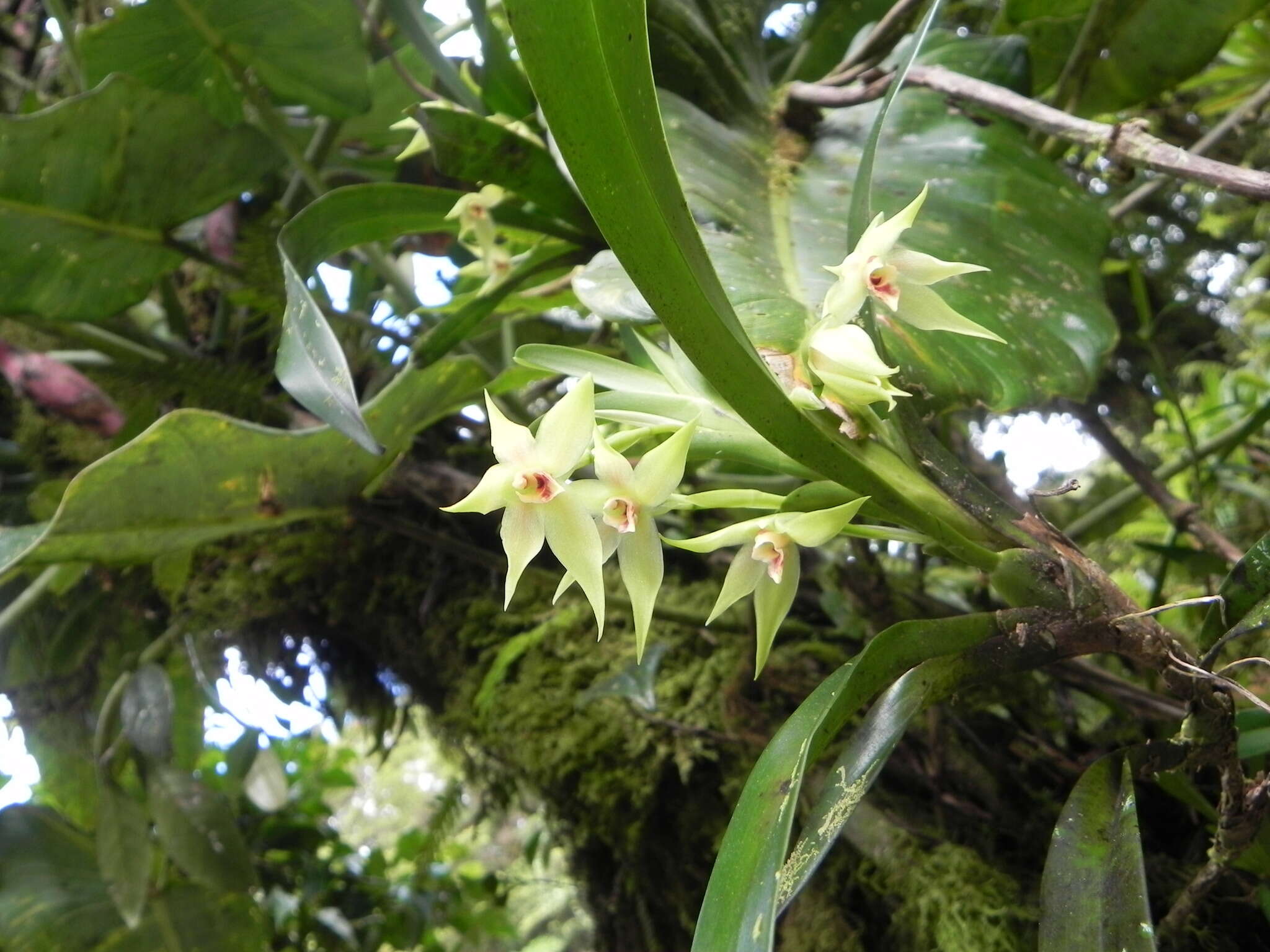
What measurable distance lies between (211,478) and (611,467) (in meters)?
0.48

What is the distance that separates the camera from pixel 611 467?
39 cm

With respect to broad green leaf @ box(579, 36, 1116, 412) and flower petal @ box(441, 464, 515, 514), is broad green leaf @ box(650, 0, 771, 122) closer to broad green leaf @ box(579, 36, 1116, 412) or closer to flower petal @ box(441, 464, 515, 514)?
broad green leaf @ box(579, 36, 1116, 412)

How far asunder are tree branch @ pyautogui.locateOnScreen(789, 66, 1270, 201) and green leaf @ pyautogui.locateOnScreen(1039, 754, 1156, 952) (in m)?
0.34

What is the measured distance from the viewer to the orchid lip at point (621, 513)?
41 centimetres

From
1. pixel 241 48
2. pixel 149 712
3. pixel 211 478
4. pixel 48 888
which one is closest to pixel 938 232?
pixel 211 478

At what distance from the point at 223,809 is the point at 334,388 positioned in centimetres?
87

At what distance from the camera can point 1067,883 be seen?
0.44m

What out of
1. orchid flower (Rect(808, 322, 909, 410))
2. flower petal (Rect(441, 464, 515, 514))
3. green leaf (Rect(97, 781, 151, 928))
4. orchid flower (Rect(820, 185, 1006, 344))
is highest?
orchid flower (Rect(820, 185, 1006, 344))

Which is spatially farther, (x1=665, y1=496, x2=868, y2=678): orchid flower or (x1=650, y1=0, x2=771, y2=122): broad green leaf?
(x1=650, y1=0, x2=771, y2=122): broad green leaf

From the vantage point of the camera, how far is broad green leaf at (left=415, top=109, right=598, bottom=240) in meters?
0.69

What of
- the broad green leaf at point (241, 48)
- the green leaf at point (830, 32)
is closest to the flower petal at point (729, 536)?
the broad green leaf at point (241, 48)

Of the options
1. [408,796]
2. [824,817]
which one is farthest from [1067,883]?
[408,796]

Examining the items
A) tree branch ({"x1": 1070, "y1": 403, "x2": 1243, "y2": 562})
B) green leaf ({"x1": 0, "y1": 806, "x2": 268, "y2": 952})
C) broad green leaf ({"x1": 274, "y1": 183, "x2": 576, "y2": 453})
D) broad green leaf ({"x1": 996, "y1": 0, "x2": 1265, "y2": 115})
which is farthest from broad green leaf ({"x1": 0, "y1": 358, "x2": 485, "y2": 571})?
broad green leaf ({"x1": 996, "y1": 0, "x2": 1265, "y2": 115})

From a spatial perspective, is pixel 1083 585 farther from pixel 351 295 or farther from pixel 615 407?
pixel 351 295
